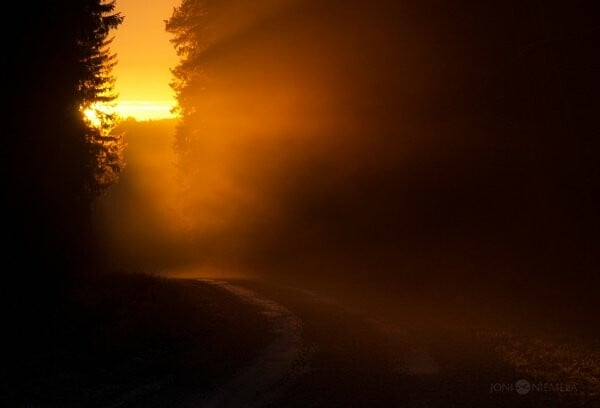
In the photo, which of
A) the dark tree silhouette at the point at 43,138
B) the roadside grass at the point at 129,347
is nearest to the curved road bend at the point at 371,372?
the roadside grass at the point at 129,347

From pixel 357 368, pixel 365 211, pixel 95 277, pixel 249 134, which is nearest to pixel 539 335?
pixel 357 368

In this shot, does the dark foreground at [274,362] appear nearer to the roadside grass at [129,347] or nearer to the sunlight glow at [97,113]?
the roadside grass at [129,347]

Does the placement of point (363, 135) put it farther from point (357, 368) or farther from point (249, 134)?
point (357, 368)

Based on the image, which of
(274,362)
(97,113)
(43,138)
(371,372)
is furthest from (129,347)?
(97,113)

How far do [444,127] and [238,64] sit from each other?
52.2 ft

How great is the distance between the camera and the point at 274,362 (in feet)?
38.2

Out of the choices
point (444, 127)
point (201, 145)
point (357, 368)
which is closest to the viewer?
point (357, 368)

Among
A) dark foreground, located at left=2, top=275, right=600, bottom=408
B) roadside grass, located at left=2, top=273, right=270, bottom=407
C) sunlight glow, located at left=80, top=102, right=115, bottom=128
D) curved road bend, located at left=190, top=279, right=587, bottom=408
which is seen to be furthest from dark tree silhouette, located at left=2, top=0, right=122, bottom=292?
sunlight glow, located at left=80, top=102, right=115, bottom=128

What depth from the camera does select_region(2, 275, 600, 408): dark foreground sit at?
9359 millimetres

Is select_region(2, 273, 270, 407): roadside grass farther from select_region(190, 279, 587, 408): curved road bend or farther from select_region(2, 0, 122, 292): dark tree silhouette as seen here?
select_region(2, 0, 122, 292): dark tree silhouette

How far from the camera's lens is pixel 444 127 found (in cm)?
2617

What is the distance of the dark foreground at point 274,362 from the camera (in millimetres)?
9359

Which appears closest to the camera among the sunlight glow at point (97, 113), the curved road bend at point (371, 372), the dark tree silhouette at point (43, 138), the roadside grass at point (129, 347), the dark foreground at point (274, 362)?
the curved road bend at point (371, 372)

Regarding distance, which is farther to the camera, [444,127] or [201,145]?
[201,145]
